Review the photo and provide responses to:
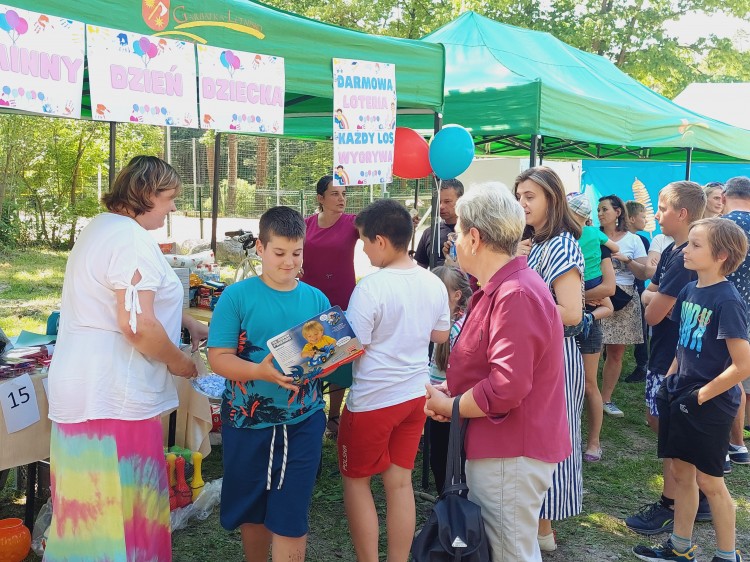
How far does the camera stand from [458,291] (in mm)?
3410

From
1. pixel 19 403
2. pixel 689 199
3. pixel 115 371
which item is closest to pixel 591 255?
pixel 689 199

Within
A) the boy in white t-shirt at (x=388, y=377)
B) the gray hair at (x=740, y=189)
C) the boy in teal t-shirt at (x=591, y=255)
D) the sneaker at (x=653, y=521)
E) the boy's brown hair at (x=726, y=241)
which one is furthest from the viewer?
the boy in teal t-shirt at (x=591, y=255)

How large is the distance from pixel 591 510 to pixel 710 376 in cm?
132

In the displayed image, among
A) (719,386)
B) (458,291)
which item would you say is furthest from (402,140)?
(719,386)

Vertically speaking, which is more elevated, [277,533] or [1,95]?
[1,95]

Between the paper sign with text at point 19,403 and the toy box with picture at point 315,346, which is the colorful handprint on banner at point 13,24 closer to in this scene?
the toy box with picture at point 315,346

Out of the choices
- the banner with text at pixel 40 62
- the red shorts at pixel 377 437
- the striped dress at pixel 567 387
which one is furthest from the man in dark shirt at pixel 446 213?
the banner with text at pixel 40 62

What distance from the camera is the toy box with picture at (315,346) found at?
7.47 feet

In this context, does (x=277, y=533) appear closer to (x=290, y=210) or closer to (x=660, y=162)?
(x=290, y=210)

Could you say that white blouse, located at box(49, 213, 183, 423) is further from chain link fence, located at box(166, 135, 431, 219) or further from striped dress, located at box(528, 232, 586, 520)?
chain link fence, located at box(166, 135, 431, 219)

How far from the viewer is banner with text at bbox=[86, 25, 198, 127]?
2400mm

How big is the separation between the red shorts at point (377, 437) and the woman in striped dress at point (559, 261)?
0.66 m

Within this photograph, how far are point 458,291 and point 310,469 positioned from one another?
1.26 metres

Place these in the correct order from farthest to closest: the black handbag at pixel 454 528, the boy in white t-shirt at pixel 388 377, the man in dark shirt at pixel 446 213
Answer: the man in dark shirt at pixel 446 213 → the boy in white t-shirt at pixel 388 377 → the black handbag at pixel 454 528
